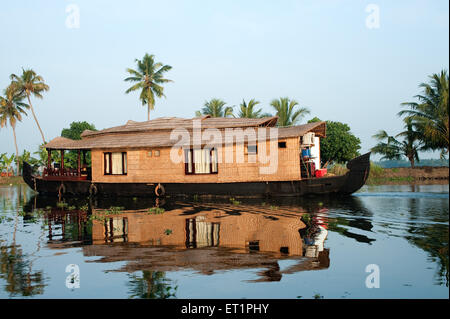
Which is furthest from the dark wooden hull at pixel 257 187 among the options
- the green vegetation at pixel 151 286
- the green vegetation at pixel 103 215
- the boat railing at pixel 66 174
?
the green vegetation at pixel 151 286

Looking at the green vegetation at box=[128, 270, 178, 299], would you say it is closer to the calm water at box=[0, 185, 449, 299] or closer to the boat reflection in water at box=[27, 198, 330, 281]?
the calm water at box=[0, 185, 449, 299]

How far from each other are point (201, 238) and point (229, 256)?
5.61 feet

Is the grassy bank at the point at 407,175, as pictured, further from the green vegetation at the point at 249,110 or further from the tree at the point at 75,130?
the tree at the point at 75,130

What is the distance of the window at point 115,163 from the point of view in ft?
64.2

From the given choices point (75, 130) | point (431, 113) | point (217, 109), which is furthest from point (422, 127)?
point (75, 130)

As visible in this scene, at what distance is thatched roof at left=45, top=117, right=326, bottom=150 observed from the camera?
17.1 m

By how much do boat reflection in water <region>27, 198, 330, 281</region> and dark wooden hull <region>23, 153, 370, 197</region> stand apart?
13.2ft

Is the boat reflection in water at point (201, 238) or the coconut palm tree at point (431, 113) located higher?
the coconut palm tree at point (431, 113)

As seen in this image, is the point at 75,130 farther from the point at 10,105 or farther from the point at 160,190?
the point at 160,190

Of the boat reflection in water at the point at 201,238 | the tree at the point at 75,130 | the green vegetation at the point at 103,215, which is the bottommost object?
the boat reflection in water at the point at 201,238

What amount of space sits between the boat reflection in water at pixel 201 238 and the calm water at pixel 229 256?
0.08 ft

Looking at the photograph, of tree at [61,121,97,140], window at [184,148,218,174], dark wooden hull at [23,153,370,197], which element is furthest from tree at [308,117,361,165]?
tree at [61,121,97,140]
